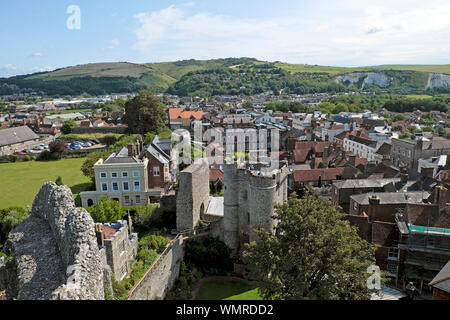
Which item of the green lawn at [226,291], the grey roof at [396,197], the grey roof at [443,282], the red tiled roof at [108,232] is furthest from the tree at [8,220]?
the grey roof at [443,282]

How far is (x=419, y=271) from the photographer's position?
2005 cm

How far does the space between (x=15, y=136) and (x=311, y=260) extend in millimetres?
72425

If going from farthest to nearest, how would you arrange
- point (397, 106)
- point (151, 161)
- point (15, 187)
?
point (397, 106), point (15, 187), point (151, 161)

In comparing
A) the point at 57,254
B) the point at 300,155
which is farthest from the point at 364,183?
the point at 57,254

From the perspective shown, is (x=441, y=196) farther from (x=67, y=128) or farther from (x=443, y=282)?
(x=67, y=128)

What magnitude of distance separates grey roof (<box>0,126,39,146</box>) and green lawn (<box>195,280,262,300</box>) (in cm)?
6138

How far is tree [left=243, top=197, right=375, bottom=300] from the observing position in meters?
15.4

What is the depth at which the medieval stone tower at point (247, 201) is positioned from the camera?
68.7 feet

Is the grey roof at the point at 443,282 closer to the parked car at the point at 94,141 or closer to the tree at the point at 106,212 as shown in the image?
the tree at the point at 106,212

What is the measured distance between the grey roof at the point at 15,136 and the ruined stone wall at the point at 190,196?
2218 inches

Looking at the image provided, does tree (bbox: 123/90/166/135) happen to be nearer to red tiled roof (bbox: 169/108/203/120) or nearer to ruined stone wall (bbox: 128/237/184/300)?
red tiled roof (bbox: 169/108/203/120)
